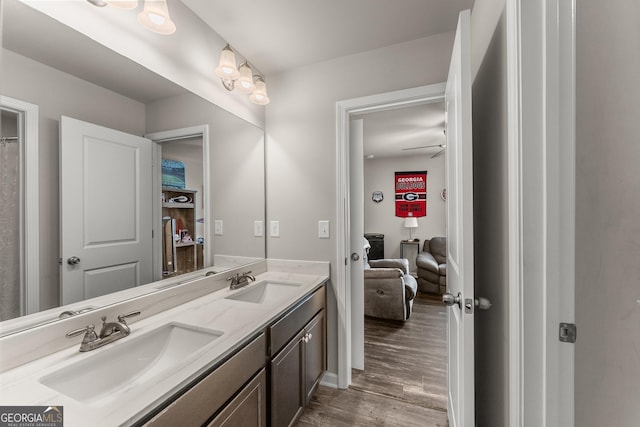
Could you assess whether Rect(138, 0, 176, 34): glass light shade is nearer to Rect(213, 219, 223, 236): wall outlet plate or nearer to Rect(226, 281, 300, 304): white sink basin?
Rect(213, 219, 223, 236): wall outlet plate

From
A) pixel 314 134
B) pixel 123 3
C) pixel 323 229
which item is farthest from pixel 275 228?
pixel 123 3

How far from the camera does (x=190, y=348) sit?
108 centimetres

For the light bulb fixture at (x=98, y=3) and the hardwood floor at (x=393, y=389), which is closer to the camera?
the light bulb fixture at (x=98, y=3)

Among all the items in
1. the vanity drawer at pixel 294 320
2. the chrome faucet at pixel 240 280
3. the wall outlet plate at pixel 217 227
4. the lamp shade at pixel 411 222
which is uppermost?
the wall outlet plate at pixel 217 227

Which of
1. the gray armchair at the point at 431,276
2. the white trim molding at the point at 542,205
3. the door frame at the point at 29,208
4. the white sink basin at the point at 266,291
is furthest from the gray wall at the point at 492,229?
the gray armchair at the point at 431,276

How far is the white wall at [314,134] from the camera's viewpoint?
5.88 feet

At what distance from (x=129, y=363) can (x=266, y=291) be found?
3.14ft

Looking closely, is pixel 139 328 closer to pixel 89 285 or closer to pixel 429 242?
pixel 89 285

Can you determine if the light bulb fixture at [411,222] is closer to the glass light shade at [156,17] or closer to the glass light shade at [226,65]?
the glass light shade at [226,65]

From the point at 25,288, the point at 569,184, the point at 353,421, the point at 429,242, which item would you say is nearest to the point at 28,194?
the point at 25,288

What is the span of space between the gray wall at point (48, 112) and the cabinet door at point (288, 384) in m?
0.93

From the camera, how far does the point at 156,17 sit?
1.16 meters

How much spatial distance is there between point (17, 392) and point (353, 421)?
1.58 meters

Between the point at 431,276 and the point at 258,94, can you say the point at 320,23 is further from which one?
the point at 431,276
